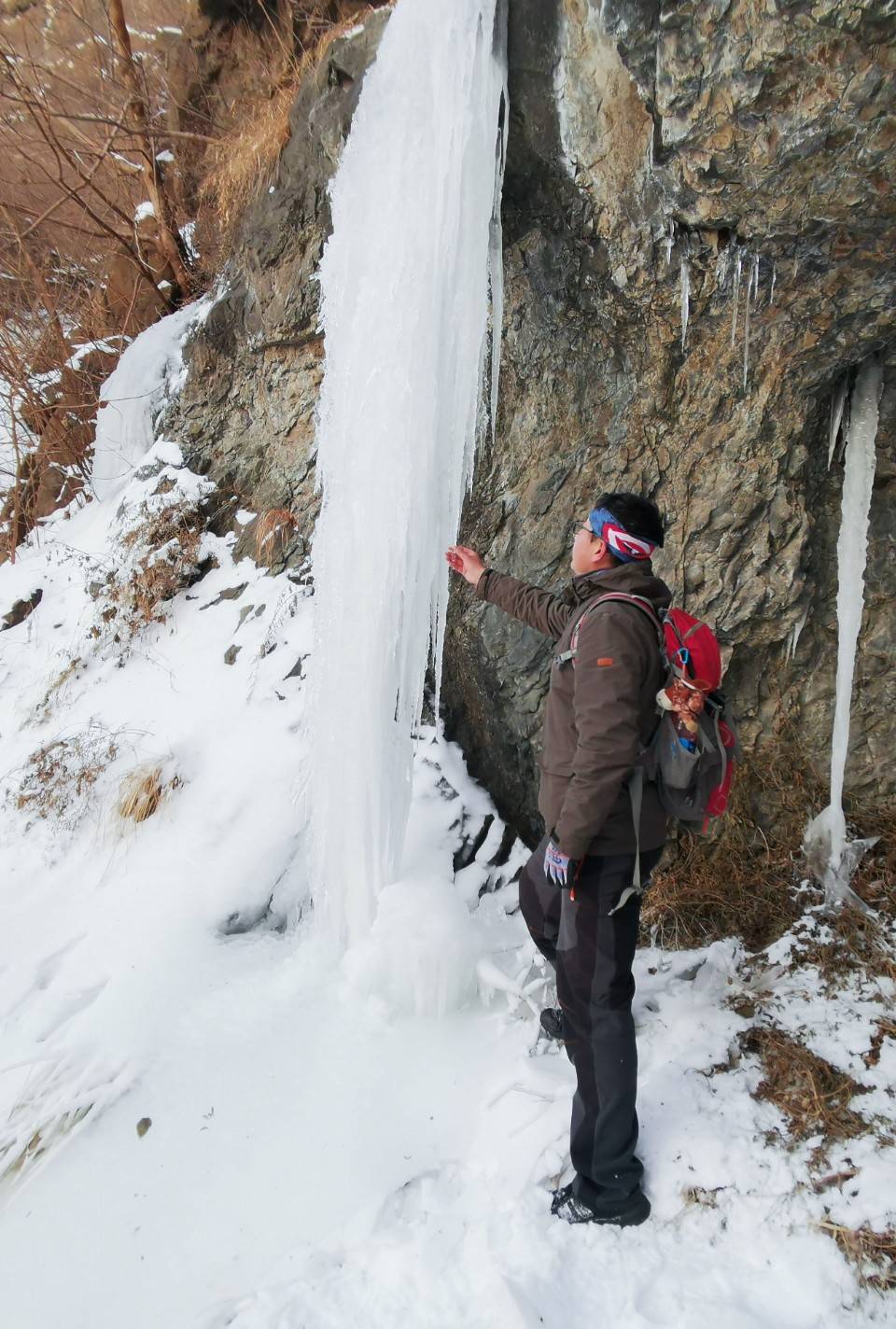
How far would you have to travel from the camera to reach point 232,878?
3363 mm

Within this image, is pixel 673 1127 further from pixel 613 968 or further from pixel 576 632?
pixel 576 632

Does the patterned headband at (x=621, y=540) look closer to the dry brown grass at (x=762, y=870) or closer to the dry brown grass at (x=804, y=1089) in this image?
the dry brown grass at (x=762, y=870)

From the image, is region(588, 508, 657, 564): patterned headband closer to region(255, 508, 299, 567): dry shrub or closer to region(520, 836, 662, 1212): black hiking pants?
region(520, 836, 662, 1212): black hiking pants

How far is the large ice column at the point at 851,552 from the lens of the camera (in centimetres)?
297

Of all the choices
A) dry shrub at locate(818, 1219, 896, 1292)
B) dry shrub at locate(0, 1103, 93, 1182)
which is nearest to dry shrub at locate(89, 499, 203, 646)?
dry shrub at locate(0, 1103, 93, 1182)

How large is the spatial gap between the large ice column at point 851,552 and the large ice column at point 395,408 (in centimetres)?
154

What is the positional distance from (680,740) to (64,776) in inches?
143

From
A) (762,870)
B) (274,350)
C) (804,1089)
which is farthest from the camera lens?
(274,350)

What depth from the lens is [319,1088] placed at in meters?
2.57

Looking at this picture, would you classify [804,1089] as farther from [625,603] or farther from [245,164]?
[245,164]

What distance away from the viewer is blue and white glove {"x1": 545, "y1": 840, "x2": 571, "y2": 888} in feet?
6.70

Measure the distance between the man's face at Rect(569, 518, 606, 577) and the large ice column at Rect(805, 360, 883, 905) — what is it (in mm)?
1455

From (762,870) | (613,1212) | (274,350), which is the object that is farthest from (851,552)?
(274,350)

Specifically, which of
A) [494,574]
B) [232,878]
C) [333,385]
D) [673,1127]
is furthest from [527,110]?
[673,1127]
